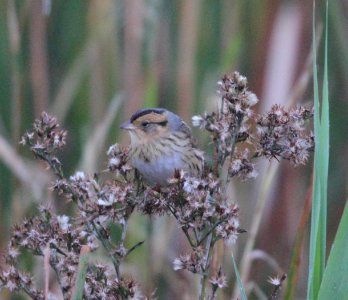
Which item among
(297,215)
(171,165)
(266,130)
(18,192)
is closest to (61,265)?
(266,130)

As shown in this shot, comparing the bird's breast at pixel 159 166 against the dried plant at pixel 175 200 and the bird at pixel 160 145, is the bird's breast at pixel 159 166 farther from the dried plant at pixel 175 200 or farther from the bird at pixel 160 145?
the dried plant at pixel 175 200

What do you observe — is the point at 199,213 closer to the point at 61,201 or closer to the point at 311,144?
the point at 311,144

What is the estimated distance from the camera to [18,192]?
8.28 ft

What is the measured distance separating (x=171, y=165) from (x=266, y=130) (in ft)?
1.53

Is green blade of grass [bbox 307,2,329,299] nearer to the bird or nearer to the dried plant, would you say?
the dried plant

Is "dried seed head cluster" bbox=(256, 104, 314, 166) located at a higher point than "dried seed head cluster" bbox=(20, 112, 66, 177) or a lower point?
higher

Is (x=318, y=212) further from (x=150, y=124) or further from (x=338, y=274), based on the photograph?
(x=150, y=124)

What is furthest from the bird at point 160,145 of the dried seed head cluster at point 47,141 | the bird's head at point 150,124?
the dried seed head cluster at point 47,141

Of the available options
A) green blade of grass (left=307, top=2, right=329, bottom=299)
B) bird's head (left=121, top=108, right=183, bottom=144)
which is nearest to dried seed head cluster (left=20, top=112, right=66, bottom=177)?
green blade of grass (left=307, top=2, right=329, bottom=299)

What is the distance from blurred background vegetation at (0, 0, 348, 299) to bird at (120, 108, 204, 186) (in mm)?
380

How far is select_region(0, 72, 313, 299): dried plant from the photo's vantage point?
1359 millimetres

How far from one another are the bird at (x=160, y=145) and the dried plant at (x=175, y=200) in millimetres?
270

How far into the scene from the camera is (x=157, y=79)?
256 centimetres

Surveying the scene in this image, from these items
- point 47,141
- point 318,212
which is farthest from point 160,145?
point 318,212
